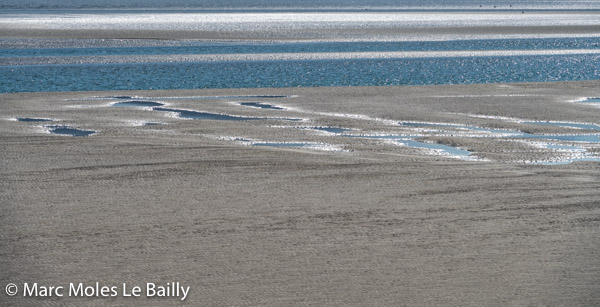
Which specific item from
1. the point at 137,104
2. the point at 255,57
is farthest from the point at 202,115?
the point at 255,57

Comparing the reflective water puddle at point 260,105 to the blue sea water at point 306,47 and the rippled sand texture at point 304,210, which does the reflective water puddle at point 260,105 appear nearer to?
the rippled sand texture at point 304,210

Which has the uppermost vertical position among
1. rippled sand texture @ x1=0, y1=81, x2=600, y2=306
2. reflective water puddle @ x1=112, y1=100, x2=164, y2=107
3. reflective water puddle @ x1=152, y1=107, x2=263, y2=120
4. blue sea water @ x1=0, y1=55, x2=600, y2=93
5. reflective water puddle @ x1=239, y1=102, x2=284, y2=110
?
rippled sand texture @ x1=0, y1=81, x2=600, y2=306

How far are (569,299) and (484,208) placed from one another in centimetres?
257

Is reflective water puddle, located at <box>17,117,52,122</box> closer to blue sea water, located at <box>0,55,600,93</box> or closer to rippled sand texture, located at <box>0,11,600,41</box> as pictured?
blue sea water, located at <box>0,55,600,93</box>

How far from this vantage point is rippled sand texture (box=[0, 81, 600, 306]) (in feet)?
21.9

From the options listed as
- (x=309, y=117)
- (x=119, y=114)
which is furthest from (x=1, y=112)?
(x=309, y=117)

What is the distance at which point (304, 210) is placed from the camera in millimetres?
8742

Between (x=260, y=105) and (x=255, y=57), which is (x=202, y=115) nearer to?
(x=260, y=105)

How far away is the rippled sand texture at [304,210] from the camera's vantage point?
668 cm

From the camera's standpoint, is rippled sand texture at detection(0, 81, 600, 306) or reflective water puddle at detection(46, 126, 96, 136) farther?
reflective water puddle at detection(46, 126, 96, 136)

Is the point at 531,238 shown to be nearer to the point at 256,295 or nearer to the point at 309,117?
the point at 256,295

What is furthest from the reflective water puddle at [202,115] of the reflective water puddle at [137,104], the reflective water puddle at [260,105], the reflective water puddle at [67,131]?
the reflective water puddle at [67,131]

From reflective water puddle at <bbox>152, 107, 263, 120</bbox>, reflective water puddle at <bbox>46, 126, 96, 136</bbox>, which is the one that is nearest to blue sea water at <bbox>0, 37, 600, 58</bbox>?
reflective water puddle at <bbox>152, 107, 263, 120</bbox>

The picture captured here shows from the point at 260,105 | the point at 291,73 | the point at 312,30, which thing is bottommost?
the point at 291,73
